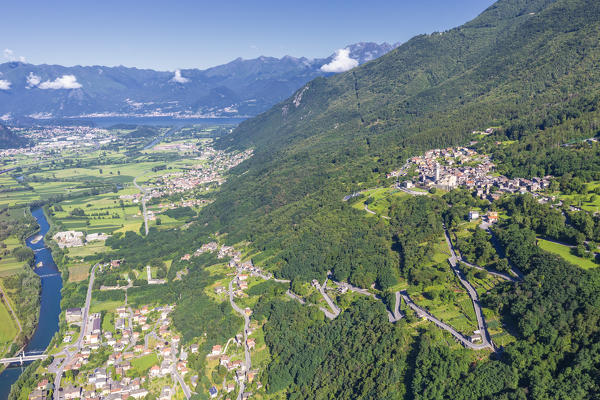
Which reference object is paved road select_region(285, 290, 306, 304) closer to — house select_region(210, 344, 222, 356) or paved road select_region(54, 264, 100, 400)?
house select_region(210, 344, 222, 356)

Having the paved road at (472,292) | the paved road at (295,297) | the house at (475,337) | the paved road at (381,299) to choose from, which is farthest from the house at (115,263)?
the house at (475,337)

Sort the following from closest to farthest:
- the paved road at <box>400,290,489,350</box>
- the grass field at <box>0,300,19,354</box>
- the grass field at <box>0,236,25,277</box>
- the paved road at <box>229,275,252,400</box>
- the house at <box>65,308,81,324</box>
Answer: the paved road at <box>400,290,489,350</box> < the paved road at <box>229,275,252,400</box> < the grass field at <box>0,300,19,354</box> < the house at <box>65,308,81,324</box> < the grass field at <box>0,236,25,277</box>

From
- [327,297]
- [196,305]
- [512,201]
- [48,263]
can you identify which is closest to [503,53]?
[512,201]

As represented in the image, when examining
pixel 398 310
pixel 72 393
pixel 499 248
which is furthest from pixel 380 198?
pixel 72 393

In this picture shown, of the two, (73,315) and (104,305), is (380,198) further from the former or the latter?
(73,315)

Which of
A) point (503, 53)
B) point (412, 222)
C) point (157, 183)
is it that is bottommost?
point (157, 183)

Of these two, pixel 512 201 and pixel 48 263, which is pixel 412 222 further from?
pixel 48 263

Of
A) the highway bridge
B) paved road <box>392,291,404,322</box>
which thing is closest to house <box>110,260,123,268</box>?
the highway bridge
